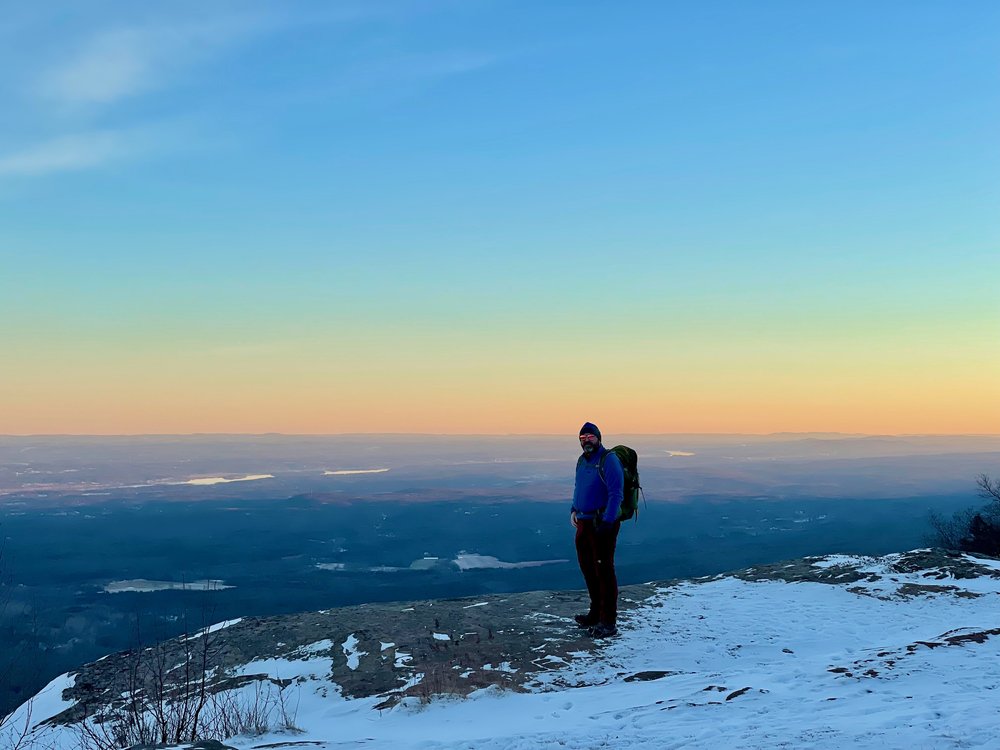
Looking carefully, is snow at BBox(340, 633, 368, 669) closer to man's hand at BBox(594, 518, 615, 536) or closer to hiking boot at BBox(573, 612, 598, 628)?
hiking boot at BBox(573, 612, 598, 628)

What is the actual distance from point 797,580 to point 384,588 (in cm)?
18133

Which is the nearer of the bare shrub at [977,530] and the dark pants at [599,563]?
the dark pants at [599,563]

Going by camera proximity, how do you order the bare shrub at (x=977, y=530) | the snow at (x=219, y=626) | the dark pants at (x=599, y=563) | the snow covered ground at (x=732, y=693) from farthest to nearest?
the bare shrub at (x=977, y=530) → the snow at (x=219, y=626) → the dark pants at (x=599, y=563) → the snow covered ground at (x=732, y=693)

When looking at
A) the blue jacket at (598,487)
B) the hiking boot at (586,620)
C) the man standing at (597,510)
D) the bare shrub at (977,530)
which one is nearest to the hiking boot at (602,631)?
→ the man standing at (597,510)

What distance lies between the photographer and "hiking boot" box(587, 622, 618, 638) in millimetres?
10617

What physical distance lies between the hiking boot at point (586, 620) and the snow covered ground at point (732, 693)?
0.46 metres

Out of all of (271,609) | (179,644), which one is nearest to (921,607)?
(179,644)

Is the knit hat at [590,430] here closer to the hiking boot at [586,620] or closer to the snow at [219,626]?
the hiking boot at [586,620]

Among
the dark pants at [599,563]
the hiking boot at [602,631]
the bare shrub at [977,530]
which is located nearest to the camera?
the dark pants at [599,563]

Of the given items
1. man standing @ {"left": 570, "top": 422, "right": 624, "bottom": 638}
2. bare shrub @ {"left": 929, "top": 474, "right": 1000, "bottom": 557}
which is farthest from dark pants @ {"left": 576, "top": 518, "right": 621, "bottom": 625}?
bare shrub @ {"left": 929, "top": 474, "right": 1000, "bottom": 557}

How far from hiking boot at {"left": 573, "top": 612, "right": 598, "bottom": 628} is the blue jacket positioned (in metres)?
1.79

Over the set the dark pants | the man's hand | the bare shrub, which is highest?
the man's hand

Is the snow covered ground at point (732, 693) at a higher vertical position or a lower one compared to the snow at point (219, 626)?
higher

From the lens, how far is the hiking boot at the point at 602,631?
1062 cm
